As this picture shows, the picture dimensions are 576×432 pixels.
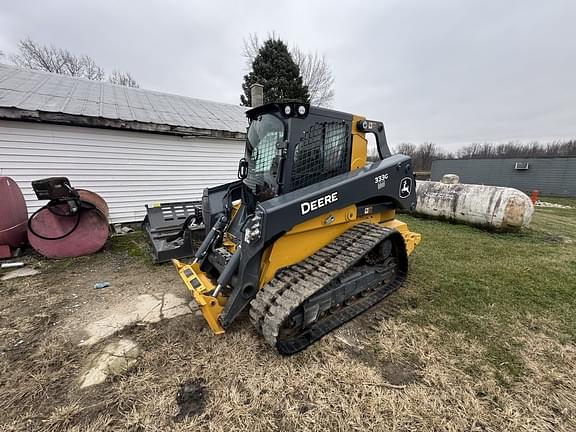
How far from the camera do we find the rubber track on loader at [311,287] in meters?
2.10

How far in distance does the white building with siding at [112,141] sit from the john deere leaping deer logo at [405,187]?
19.2ft

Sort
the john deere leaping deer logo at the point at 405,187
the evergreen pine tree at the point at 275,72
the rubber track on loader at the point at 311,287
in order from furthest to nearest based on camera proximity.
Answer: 1. the evergreen pine tree at the point at 275,72
2. the john deere leaping deer logo at the point at 405,187
3. the rubber track on loader at the point at 311,287

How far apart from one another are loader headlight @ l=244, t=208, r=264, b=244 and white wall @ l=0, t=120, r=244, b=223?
5882mm

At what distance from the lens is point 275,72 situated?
786 inches

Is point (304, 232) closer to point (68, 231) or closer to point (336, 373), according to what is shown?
point (336, 373)

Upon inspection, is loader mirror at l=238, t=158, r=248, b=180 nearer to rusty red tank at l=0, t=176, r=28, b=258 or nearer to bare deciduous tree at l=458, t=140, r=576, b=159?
rusty red tank at l=0, t=176, r=28, b=258

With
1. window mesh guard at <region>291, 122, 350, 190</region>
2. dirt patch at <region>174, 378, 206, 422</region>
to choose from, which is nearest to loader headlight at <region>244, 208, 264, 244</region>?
window mesh guard at <region>291, 122, 350, 190</region>

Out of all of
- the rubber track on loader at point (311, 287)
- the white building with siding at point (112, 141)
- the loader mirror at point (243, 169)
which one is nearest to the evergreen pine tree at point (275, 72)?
the white building with siding at point (112, 141)

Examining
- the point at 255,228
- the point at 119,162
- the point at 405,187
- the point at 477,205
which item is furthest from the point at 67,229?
the point at 477,205

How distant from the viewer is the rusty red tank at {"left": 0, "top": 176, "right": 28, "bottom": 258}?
4254mm

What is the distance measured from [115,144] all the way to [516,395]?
8.05 metres

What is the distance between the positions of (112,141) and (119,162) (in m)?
0.51

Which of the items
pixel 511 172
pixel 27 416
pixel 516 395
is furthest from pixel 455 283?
pixel 511 172

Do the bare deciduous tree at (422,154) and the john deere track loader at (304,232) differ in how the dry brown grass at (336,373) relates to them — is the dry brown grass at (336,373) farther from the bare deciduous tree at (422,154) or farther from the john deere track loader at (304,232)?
the bare deciduous tree at (422,154)
